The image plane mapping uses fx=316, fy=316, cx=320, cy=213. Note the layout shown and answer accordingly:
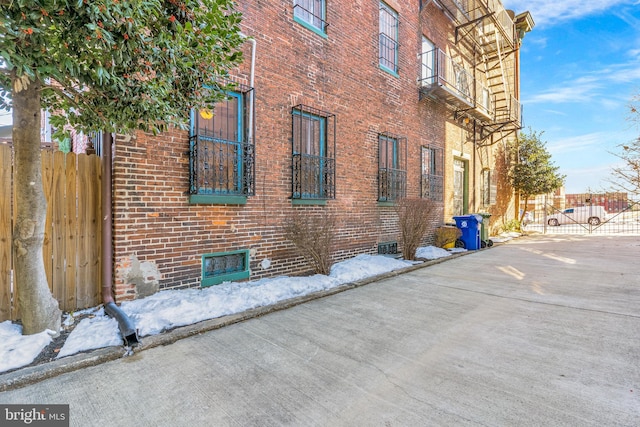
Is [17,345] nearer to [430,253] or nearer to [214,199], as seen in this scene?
[214,199]

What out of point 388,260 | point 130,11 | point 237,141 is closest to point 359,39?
point 237,141

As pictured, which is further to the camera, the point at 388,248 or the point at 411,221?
the point at 388,248

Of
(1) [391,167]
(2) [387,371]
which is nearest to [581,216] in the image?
(1) [391,167]

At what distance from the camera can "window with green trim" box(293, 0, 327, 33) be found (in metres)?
6.05

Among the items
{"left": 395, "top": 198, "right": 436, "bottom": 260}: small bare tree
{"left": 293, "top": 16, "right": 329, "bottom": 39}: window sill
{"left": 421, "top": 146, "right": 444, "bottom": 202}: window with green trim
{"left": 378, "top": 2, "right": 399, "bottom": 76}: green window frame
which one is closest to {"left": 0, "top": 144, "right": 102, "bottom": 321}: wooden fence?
{"left": 293, "top": 16, "right": 329, "bottom": 39}: window sill

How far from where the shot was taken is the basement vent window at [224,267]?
4.73 metres

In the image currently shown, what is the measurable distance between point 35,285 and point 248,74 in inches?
155

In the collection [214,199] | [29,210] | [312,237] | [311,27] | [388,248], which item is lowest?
[388,248]

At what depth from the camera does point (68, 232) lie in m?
3.77

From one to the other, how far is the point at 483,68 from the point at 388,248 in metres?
9.85

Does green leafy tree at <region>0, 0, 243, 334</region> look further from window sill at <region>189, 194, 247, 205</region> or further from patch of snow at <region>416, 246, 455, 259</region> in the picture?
patch of snow at <region>416, 246, 455, 259</region>

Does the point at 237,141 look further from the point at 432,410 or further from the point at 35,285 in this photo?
Answer: the point at 432,410

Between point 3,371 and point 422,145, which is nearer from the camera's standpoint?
point 3,371

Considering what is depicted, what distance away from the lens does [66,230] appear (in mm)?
3754
